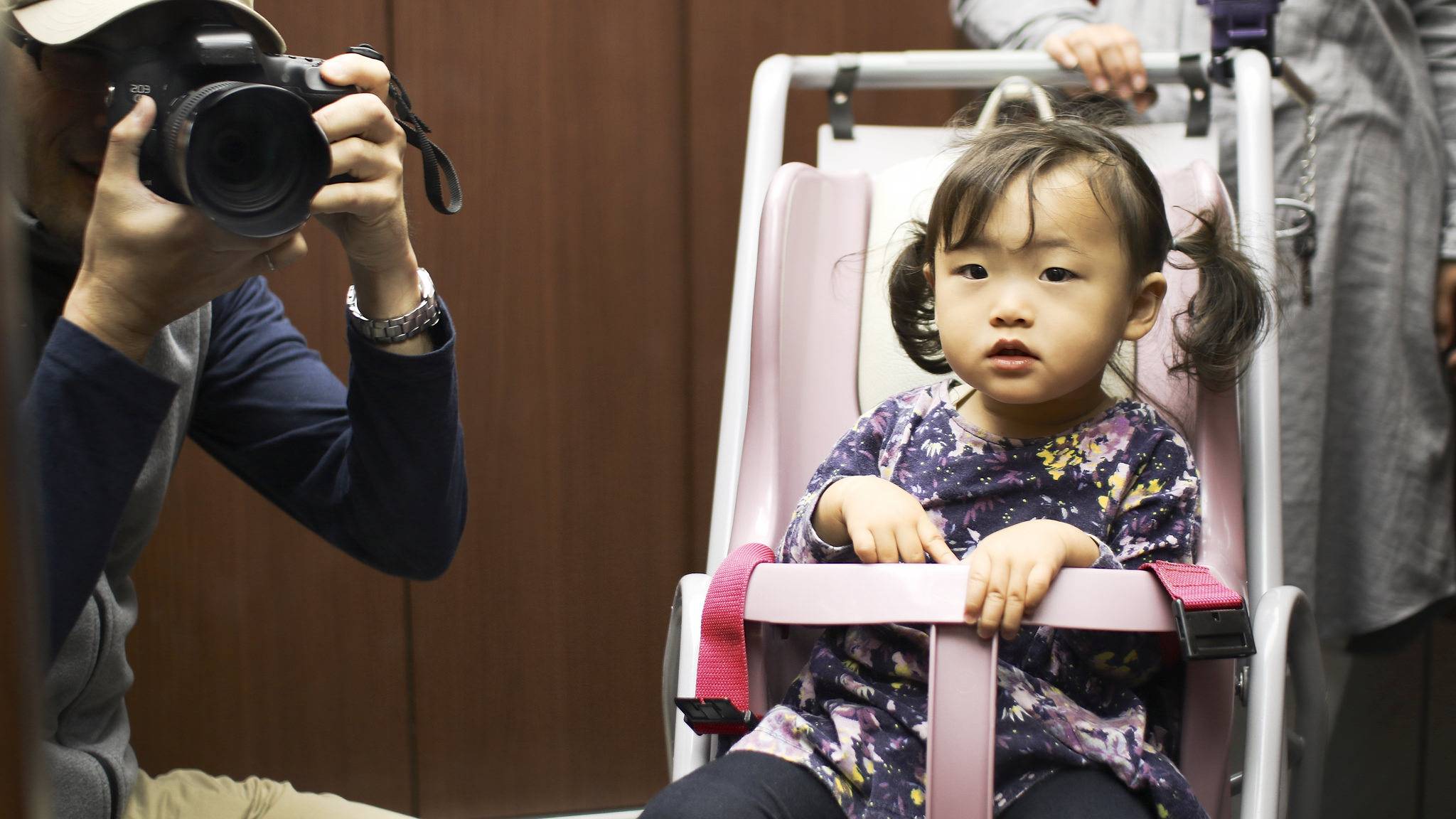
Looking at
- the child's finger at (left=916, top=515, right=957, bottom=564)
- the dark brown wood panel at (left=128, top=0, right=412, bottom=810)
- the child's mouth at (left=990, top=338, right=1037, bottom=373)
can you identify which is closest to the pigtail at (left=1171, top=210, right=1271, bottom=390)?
the child's mouth at (left=990, top=338, right=1037, bottom=373)

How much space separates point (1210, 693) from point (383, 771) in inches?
43.5

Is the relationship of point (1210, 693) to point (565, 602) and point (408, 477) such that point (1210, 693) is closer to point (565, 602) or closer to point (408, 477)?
point (408, 477)

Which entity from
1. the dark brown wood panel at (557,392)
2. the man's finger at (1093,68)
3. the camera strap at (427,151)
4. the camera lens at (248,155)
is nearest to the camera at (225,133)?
the camera lens at (248,155)

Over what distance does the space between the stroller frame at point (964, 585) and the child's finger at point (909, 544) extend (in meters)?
0.07

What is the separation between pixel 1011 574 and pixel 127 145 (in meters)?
0.52

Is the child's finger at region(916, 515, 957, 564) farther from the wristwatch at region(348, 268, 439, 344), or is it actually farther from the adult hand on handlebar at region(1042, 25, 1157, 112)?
the adult hand on handlebar at region(1042, 25, 1157, 112)

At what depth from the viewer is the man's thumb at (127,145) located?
0.67 metres

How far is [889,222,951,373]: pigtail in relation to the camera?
38.9 inches

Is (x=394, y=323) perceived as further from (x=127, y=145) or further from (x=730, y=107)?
(x=730, y=107)

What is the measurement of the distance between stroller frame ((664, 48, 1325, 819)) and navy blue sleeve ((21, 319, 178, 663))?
0.35 metres

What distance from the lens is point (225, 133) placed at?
67 cm

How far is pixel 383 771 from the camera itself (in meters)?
1.56

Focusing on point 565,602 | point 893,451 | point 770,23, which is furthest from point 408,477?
point 770,23

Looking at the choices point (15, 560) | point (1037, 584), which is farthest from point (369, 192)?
point (15, 560)
